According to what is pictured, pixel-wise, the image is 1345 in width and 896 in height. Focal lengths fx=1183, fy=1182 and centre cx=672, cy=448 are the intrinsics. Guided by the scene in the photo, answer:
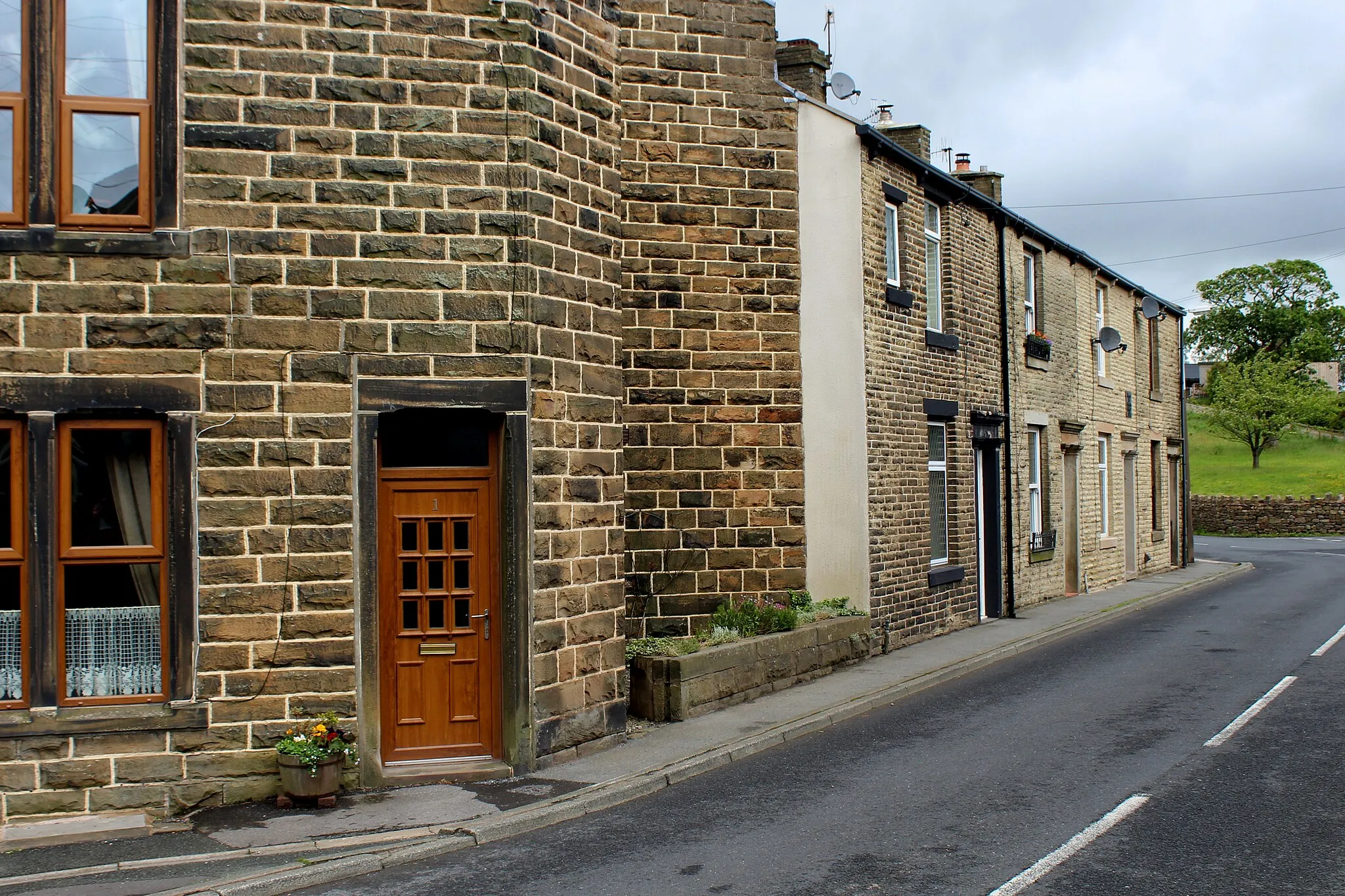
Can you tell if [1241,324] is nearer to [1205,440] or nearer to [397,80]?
[1205,440]

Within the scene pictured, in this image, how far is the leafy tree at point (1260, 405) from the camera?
2525 inches

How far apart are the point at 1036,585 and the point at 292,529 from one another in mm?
15964

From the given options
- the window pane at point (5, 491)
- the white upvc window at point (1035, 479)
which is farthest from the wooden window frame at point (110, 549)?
the white upvc window at point (1035, 479)

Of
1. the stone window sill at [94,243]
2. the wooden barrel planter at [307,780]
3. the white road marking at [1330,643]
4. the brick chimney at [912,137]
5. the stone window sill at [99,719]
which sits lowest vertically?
the white road marking at [1330,643]

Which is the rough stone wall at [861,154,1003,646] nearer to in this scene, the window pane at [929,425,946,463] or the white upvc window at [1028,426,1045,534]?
the window pane at [929,425,946,463]

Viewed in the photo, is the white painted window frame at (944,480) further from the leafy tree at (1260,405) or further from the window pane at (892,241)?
the leafy tree at (1260,405)

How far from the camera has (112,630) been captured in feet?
27.7

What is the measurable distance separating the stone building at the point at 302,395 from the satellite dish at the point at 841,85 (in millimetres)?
7845

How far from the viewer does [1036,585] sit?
21.5 meters

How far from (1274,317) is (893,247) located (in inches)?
3012

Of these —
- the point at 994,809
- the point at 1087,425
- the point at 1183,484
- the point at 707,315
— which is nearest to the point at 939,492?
the point at 707,315

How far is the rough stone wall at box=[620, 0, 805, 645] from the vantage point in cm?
1307

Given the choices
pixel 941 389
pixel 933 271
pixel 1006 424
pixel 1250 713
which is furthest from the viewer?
pixel 1006 424

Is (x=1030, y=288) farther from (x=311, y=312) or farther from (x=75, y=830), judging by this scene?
(x=75, y=830)
